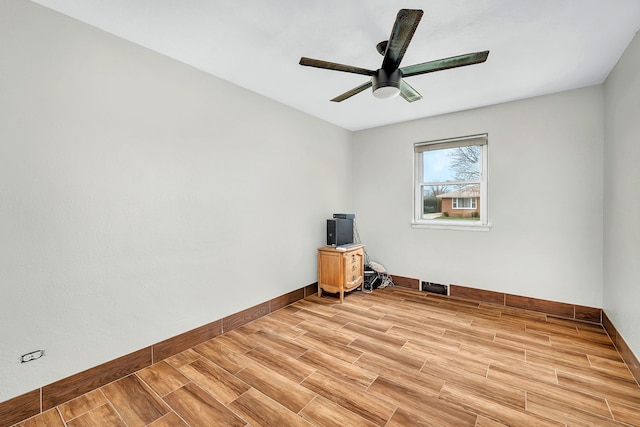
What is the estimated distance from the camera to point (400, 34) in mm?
1526

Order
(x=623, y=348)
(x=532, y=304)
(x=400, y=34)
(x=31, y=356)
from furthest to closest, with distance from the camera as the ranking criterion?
(x=532, y=304) < (x=623, y=348) < (x=31, y=356) < (x=400, y=34)

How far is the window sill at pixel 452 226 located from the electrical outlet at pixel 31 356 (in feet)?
12.9

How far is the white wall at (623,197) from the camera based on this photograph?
2.04m

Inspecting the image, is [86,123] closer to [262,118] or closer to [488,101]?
[262,118]

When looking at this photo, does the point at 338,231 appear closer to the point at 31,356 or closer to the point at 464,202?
the point at 464,202

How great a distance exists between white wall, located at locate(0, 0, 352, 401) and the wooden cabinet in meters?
0.88

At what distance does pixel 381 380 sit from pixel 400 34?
2228 millimetres

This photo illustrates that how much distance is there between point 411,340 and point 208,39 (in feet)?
9.95

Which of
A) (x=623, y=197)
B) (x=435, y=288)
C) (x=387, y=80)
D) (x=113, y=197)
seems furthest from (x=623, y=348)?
(x=113, y=197)

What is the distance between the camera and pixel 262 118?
314 cm

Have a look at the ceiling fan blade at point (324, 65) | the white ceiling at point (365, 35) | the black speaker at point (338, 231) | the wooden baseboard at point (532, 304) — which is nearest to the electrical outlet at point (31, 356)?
the white ceiling at point (365, 35)

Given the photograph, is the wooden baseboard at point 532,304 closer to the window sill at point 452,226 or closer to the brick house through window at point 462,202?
the window sill at point 452,226

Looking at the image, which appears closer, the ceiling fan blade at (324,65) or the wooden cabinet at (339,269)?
the ceiling fan blade at (324,65)

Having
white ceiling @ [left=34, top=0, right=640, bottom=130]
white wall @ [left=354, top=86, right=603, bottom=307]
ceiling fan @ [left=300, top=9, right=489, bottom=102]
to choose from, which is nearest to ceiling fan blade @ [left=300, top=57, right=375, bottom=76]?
ceiling fan @ [left=300, top=9, right=489, bottom=102]
